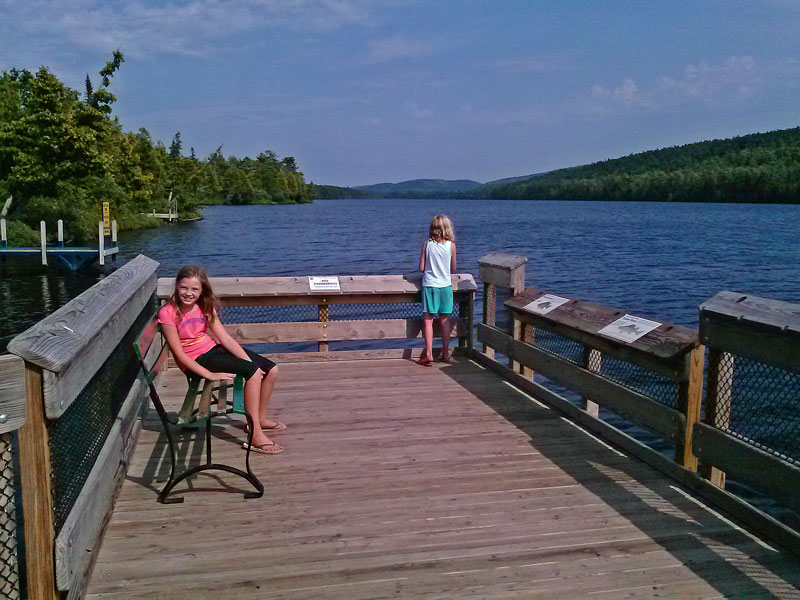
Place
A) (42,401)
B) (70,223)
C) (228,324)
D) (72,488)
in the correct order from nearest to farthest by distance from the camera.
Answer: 1. (42,401)
2. (72,488)
3. (228,324)
4. (70,223)

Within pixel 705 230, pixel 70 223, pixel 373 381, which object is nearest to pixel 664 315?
pixel 373 381

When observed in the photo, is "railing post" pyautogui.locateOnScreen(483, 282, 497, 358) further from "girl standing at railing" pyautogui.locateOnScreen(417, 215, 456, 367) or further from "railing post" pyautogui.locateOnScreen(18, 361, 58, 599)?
"railing post" pyautogui.locateOnScreen(18, 361, 58, 599)

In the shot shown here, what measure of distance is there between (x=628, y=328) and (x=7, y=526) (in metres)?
3.83

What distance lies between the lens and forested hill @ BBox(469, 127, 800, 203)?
358ft

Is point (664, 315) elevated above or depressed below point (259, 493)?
below

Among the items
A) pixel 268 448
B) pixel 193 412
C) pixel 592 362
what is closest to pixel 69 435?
pixel 193 412

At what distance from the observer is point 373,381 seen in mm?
6945

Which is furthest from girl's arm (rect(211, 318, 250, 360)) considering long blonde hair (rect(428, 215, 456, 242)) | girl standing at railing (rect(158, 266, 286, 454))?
long blonde hair (rect(428, 215, 456, 242))

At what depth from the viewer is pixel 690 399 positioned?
4.25 metres

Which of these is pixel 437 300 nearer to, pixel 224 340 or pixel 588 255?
pixel 224 340

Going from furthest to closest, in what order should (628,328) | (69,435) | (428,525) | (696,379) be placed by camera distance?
(628,328), (696,379), (428,525), (69,435)

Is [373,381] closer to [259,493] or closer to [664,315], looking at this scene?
[259,493]

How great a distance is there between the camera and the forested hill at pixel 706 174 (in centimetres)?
10919

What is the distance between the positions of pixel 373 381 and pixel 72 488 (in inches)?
153
